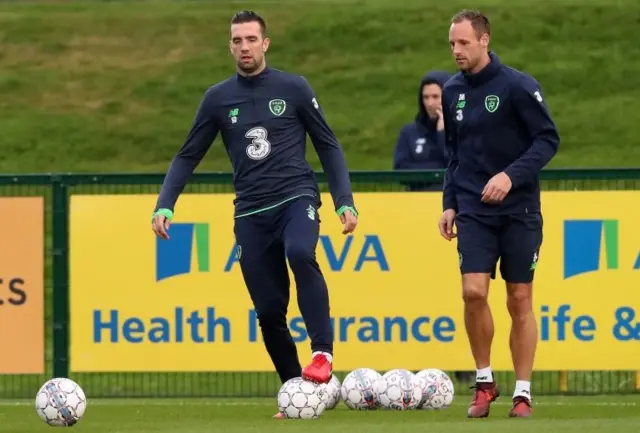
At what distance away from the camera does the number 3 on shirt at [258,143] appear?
10.8 m

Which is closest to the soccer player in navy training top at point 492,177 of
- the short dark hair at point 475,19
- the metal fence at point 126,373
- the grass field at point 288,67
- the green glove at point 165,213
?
the short dark hair at point 475,19

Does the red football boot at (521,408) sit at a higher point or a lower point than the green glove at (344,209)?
lower

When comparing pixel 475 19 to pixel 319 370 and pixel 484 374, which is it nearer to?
pixel 484 374

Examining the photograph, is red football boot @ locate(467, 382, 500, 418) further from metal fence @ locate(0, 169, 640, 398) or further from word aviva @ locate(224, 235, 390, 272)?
word aviva @ locate(224, 235, 390, 272)

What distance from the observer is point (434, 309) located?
1338 centimetres

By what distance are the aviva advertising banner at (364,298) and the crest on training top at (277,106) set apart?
2.50m

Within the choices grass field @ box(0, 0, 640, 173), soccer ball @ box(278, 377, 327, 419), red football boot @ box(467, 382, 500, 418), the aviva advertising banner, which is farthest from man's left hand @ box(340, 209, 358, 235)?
grass field @ box(0, 0, 640, 173)

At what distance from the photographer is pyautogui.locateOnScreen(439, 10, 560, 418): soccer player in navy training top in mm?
10555

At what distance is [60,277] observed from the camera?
13.6 m

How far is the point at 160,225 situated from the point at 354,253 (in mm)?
2774

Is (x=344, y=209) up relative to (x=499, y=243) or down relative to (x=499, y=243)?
up

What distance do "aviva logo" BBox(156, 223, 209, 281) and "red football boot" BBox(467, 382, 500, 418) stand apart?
3.19m

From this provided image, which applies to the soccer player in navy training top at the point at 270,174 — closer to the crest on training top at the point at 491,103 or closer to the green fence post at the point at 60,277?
the crest on training top at the point at 491,103

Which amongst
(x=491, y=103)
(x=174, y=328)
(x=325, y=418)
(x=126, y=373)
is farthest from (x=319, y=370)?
(x=126, y=373)
